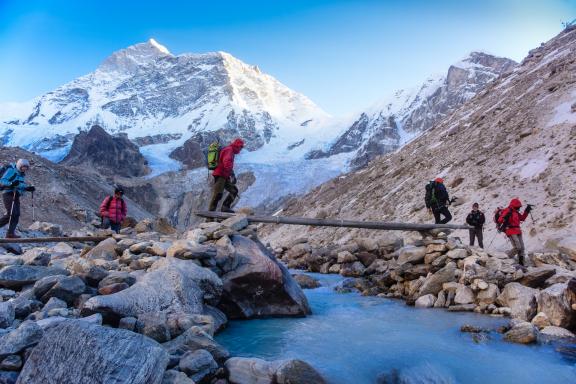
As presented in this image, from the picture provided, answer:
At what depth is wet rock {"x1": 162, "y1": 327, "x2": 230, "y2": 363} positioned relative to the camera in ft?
15.3

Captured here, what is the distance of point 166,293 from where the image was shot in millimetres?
6098

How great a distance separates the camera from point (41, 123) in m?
181

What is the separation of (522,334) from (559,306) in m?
1.00

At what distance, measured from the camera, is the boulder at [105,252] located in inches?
321

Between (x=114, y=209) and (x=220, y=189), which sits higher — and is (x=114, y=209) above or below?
below

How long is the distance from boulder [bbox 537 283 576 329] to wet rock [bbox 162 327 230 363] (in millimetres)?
5374

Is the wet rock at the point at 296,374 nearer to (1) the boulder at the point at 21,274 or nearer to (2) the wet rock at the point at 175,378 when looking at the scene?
(2) the wet rock at the point at 175,378

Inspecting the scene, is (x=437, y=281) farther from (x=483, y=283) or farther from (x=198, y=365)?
(x=198, y=365)

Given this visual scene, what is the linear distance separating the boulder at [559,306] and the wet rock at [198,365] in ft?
18.3

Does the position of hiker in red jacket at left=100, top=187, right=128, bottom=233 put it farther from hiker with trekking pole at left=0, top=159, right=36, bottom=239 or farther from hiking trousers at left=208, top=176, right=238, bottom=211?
hiking trousers at left=208, top=176, right=238, bottom=211

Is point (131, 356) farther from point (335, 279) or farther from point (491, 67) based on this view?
point (491, 67)

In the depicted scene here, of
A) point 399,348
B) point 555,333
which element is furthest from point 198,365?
point 555,333

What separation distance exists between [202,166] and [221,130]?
38.7 metres

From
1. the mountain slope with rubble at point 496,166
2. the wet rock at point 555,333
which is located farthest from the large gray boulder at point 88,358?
the mountain slope with rubble at point 496,166
